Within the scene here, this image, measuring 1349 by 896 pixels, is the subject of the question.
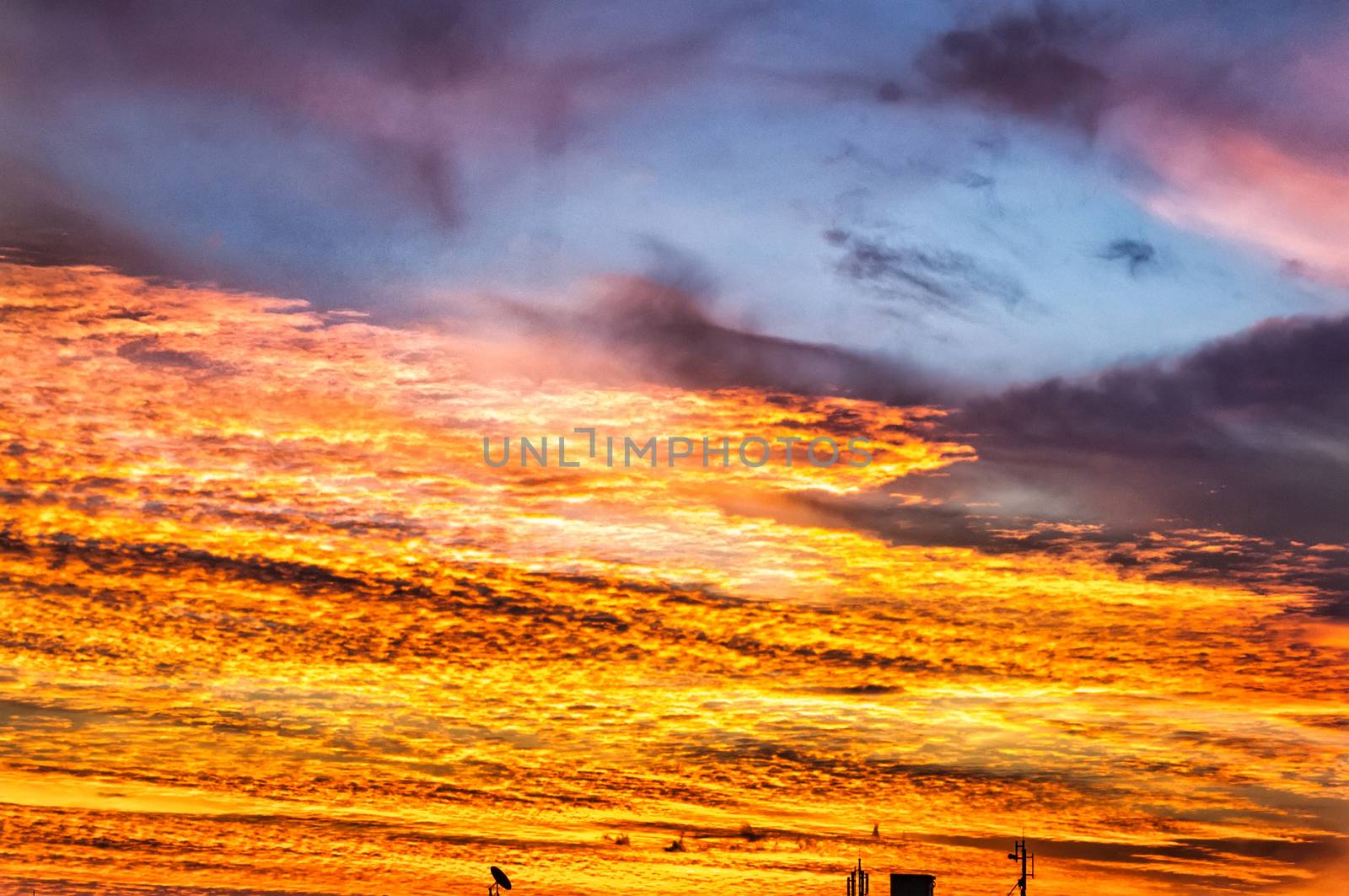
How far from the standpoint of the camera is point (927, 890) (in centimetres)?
11656

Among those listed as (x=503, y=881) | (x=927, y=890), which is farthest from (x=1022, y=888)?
(x=503, y=881)

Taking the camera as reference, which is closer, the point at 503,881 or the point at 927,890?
the point at 503,881

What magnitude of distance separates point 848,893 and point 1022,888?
14826 millimetres

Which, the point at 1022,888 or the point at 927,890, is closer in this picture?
the point at 927,890

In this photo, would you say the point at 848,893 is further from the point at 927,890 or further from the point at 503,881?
the point at 503,881

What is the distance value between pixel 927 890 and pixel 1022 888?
40.9ft

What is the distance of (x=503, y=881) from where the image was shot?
99.0 m

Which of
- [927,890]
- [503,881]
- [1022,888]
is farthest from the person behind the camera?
[1022,888]

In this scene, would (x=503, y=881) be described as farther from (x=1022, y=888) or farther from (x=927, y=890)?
(x=1022, y=888)

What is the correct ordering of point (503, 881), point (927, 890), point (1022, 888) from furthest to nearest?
point (1022, 888)
point (927, 890)
point (503, 881)

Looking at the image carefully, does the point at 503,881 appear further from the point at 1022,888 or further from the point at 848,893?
the point at 1022,888

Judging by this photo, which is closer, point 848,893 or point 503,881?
point 503,881

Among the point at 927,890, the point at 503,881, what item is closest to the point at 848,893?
the point at 927,890

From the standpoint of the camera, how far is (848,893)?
128625 millimetres
